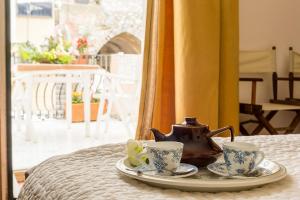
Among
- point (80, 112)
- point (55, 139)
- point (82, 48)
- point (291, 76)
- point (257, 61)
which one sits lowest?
point (55, 139)

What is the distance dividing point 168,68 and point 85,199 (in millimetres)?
2091

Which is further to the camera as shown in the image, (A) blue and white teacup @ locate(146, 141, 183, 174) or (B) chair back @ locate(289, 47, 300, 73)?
(B) chair back @ locate(289, 47, 300, 73)

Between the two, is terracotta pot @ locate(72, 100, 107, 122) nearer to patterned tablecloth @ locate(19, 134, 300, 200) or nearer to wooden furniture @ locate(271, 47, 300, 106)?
wooden furniture @ locate(271, 47, 300, 106)

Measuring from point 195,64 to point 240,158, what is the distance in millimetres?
1861

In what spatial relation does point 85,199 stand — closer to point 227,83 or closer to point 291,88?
point 227,83

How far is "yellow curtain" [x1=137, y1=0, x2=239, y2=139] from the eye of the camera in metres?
2.68

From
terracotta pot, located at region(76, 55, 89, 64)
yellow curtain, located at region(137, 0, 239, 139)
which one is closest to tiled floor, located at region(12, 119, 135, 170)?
terracotta pot, located at region(76, 55, 89, 64)

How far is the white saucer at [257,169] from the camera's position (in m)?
0.88

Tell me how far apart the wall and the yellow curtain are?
1.85 ft

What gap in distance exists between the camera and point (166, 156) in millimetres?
858

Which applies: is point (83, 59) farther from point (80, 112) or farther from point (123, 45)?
point (80, 112)

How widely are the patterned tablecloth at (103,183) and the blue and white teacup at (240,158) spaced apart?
5 centimetres

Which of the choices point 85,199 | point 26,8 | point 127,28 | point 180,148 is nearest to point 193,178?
point 180,148

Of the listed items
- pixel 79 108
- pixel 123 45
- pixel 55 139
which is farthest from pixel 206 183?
pixel 79 108
